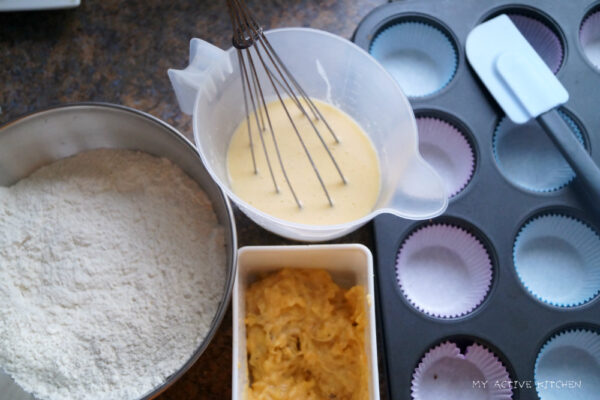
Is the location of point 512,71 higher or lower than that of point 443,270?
higher

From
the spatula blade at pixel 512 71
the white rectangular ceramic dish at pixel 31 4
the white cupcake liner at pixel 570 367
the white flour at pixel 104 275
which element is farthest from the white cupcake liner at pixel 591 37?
the white rectangular ceramic dish at pixel 31 4

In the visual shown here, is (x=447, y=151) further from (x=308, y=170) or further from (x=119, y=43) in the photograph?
(x=119, y=43)

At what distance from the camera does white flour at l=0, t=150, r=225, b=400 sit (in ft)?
2.31

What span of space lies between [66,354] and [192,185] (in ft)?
1.04

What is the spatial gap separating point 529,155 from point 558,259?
0.20m

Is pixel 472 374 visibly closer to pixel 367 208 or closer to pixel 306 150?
pixel 367 208

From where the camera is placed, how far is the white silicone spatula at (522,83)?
2.72 ft

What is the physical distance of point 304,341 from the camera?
2.44ft

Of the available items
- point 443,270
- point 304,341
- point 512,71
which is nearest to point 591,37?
point 512,71

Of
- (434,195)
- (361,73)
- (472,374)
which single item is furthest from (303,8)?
(472,374)

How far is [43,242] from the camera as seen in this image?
756 millimetres

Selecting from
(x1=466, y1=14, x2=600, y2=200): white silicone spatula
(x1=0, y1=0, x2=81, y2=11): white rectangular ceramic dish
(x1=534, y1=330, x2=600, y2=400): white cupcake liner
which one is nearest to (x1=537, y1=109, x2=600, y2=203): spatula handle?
(x1=466, y1=14, x2=600, y2=200): white silicone spatula

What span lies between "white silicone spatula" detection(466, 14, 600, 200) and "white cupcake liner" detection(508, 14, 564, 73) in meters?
0.06

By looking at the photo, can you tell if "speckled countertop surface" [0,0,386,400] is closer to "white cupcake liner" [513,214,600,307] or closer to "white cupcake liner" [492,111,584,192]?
"white cupcake liner" [492,111,584,192]
